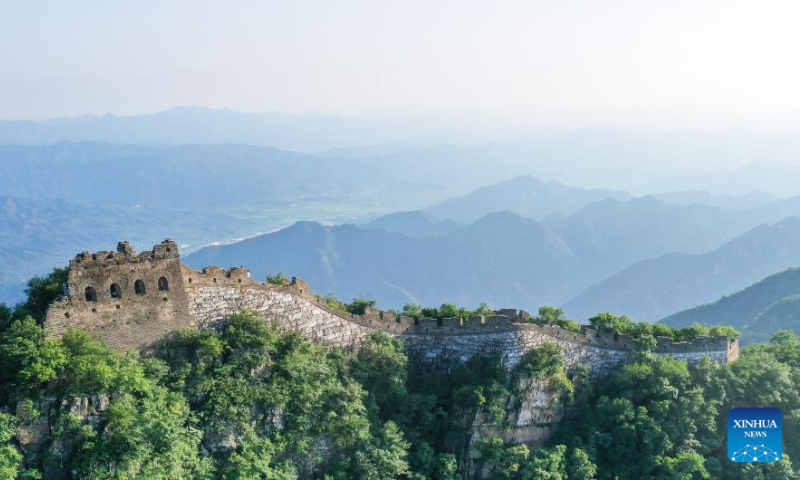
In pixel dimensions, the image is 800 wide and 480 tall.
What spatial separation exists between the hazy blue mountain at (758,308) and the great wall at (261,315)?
6519 centimetres

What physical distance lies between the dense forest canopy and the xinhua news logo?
646mm

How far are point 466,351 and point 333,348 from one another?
9001 millimetres

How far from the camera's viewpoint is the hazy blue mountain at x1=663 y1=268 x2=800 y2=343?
107 metres

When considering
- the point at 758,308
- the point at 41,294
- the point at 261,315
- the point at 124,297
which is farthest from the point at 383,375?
the point at 758,308

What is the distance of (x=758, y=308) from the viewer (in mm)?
122625

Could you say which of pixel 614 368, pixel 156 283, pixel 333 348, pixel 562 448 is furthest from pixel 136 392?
pixel 614 368

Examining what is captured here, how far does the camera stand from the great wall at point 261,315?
118ft

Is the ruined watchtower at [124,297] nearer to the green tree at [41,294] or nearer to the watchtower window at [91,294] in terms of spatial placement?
the watchtower window at [91,294]

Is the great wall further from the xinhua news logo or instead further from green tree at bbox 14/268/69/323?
the xinhua news logo

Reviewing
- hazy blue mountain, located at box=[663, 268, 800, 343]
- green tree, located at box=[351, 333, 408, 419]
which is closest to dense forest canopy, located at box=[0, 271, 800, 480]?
green tree, located at box=[351, 333, 408, 419]

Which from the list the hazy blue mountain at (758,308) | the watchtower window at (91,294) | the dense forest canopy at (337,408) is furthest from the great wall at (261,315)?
the hazy blue mountain at (758,308)

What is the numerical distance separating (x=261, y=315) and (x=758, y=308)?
107576mm

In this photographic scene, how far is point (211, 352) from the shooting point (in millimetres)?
38062

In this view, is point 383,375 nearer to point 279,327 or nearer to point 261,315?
point 279,327
